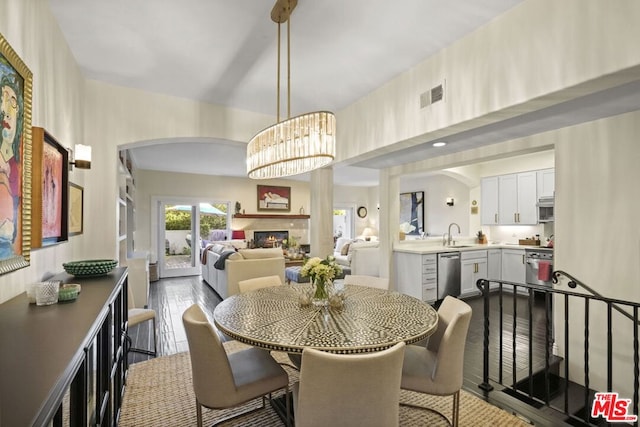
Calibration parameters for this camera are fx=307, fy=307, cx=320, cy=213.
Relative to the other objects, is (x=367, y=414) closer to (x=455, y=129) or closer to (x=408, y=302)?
(x=408, y=302)

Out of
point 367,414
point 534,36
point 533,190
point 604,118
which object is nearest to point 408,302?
point 367,414

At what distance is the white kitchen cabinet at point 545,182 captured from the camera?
5.57 meters

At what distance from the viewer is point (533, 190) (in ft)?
19.1

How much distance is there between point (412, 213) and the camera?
29.4ft

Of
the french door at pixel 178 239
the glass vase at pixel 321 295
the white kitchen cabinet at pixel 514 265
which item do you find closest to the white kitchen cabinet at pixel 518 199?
the white kitchen cabinet at pixel 514 265

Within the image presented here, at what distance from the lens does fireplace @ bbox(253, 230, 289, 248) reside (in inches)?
332

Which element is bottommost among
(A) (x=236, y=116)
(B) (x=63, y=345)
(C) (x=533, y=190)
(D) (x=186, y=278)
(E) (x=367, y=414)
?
(D) (x=186, y=278)

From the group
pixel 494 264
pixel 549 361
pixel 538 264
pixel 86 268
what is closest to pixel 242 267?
pixel 86 268

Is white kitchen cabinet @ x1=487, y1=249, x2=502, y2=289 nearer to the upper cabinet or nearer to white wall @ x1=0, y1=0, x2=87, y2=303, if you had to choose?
the upper cabinet

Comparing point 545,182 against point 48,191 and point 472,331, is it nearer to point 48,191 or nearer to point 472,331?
point 472,331

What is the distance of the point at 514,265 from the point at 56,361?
6776mm

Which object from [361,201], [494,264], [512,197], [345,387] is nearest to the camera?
[345,387]

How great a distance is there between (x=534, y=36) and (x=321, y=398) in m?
2.32

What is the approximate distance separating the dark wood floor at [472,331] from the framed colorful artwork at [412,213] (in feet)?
10.6
